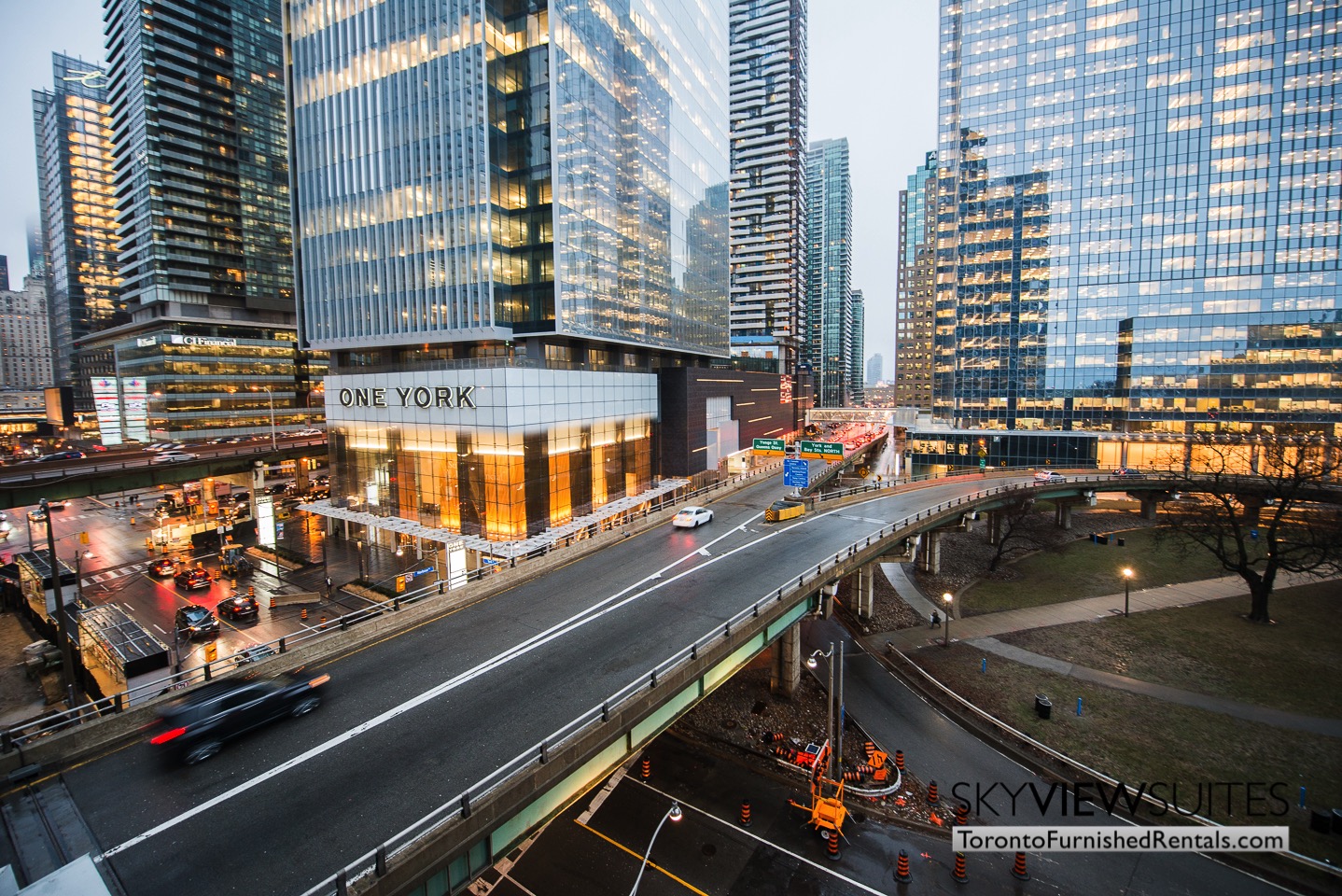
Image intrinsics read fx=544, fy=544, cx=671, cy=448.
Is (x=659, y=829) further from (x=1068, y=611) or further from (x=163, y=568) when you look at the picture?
(x=163, y=568)

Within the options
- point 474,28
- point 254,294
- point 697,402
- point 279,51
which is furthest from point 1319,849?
point 279,51

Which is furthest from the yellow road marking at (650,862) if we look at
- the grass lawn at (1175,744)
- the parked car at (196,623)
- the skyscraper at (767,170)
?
the skyscraper at (767,170)

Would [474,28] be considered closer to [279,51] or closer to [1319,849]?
[1319,849]

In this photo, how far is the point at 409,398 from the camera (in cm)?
4484

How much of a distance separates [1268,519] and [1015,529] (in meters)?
32.8

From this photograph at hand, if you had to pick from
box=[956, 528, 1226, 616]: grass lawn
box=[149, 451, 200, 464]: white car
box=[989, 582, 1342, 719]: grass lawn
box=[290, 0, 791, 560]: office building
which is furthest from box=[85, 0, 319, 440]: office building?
box=[989, 582, 1342, 719]: grass lawn

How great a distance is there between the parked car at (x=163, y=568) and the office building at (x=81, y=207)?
12264 cm

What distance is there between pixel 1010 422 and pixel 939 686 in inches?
A: 3258

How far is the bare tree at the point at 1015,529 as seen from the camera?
52000mm

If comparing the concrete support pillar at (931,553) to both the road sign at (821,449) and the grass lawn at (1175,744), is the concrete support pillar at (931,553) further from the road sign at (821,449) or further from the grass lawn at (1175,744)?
the grass lawn at (1175,744)

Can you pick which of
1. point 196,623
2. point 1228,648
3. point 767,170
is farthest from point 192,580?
Result: point 767,170

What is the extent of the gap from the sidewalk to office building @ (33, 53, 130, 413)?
177 meters

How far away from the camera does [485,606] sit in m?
23.1

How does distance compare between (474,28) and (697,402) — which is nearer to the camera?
(474,28)
